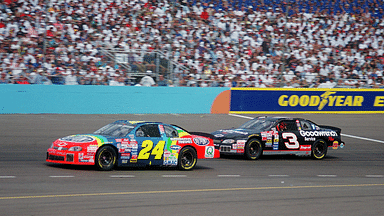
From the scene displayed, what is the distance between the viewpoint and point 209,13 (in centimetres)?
2650

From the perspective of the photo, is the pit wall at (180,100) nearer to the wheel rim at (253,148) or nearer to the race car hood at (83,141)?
the wheel rim at (253,148)

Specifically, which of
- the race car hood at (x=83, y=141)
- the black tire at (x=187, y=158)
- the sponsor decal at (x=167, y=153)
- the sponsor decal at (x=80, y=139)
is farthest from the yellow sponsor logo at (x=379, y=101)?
the sponsor decal at (x=80, y=139)

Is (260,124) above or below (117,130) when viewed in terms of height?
above

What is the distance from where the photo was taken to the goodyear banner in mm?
26500

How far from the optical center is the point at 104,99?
23359 mm

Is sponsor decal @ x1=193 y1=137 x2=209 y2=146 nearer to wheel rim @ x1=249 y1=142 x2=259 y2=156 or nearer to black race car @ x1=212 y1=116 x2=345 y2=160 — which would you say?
black race car @ x1=212 y1=116 x2=345 y2=160

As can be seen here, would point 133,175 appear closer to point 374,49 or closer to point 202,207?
point 202,207

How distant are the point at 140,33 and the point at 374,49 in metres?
14.0

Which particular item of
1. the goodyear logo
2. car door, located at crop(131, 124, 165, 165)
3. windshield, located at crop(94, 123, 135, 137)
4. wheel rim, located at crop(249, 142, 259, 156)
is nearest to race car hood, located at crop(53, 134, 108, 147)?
windshield, located at crop(94, 123, 135, 137)

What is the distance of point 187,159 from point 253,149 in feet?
10.00

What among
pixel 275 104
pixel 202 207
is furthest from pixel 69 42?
pixel 202 207

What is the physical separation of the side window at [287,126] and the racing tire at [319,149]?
837 mm

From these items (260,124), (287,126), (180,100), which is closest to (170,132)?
(260,124)

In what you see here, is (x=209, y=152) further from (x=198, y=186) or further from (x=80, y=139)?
(x=80, y=139)
